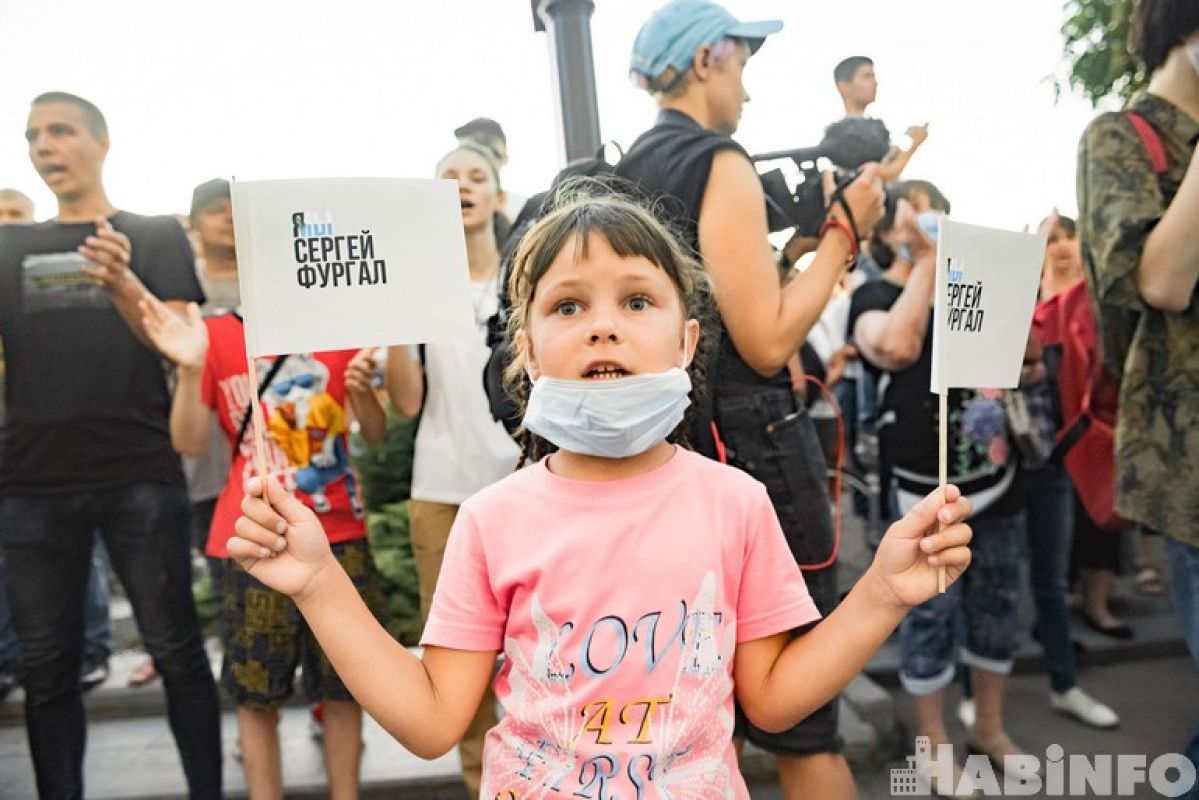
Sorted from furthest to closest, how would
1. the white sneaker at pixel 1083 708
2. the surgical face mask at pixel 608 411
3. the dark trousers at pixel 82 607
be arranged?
the white sneaker at pixel 1083 708
the dark trousers at pixel 82 607
the surgical face mask at pixel 608 411

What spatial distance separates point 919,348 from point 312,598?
2249 millimetres

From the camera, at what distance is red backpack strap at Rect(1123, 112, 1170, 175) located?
1744mm

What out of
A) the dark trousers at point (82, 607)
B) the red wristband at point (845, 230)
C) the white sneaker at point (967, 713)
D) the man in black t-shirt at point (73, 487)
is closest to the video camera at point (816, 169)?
the red wristband at point (845, 230)

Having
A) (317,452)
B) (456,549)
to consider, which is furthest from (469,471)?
(456,549)

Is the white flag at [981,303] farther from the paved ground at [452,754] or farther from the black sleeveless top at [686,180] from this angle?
the paved ground at [452,754]

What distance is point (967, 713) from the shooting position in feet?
11.2

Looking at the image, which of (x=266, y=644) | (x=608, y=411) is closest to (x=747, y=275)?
(x=608, y=411)

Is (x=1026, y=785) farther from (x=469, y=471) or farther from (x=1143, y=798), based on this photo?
(x=469, y=471)

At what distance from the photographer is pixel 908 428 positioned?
9.73 feet

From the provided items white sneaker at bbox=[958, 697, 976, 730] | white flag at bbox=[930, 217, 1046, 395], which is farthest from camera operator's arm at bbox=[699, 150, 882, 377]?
white sneaker at bbox=[958, 697, 976, 730]

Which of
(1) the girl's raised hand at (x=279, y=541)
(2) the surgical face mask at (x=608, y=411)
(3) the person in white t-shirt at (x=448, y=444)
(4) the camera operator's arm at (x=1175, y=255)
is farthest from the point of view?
(3) the person in white t-shirt at (x=448, y=444)

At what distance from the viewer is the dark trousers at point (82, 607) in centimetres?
250

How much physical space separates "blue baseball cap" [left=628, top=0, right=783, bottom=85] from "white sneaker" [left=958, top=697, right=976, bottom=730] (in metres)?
2.64

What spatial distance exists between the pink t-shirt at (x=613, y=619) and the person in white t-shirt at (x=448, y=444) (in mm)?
1364
